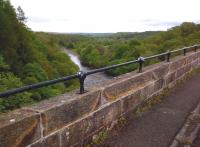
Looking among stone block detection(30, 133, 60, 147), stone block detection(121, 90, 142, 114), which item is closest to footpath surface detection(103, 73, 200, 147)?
stone block detection(121, 90, 142, 114)

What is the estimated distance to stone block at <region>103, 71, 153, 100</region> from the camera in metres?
4.69

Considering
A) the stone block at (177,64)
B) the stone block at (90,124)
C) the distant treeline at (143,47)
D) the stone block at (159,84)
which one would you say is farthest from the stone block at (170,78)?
the distant treeline at (143,47)

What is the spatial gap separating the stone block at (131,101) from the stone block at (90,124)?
0.64 feet

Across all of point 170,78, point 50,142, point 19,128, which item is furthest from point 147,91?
point 19,128

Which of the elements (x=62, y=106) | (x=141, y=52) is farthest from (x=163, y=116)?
(x=141, y=52)

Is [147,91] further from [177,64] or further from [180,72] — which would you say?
[180,72]

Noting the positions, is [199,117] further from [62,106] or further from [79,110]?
[62,106]

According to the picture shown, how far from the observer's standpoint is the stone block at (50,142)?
11.0 feet

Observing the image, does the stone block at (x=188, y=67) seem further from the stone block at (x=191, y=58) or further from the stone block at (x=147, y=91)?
the stone block at (x=147, y=91)

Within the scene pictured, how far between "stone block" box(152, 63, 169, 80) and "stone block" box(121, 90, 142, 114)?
1.09 m

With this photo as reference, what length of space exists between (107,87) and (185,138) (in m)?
1.44

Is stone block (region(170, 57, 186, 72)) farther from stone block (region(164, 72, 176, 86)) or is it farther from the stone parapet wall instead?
the stone parapet wall

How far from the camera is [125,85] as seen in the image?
17.1ft

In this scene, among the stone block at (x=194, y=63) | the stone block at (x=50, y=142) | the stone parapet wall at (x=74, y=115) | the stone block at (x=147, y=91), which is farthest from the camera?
the stone block at (x=194, y=63)
